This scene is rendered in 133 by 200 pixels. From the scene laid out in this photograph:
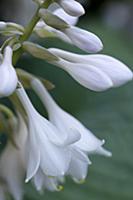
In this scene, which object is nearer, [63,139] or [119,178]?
[63,139]

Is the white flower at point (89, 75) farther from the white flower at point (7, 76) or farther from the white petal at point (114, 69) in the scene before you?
the white flower at point (7, 76)

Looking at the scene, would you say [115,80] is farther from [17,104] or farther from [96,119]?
[96,119]

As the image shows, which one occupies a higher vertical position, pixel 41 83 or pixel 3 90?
pixel 3 90

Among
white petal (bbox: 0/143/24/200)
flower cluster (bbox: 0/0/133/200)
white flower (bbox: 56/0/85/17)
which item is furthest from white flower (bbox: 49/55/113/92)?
white petal (bbox: 0/143/24/200)

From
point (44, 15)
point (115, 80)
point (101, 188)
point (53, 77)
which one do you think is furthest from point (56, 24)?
point (53, 77)

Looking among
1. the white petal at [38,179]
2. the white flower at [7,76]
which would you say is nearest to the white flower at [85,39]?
the white flower at [7,76]

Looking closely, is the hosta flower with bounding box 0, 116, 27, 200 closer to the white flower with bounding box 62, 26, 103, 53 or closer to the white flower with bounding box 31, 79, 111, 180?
the white flower with bounding box 31, 79, 111, 180

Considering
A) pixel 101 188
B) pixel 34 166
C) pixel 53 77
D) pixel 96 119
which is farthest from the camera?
pixel 53 77
